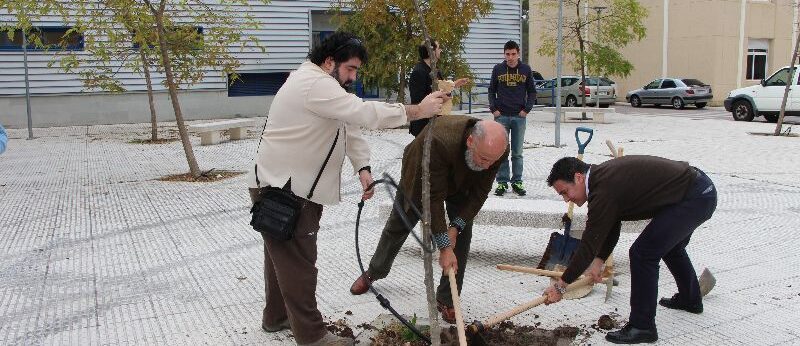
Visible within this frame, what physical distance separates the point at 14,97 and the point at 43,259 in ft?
50.1

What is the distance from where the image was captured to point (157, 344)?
402cm

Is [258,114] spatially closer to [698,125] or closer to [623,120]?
[623,120]

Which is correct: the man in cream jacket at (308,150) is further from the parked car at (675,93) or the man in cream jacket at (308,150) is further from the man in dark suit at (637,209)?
the parked car at (675,93)

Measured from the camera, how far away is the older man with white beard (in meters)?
3.74

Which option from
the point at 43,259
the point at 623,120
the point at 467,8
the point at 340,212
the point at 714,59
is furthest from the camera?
the point at 714,59

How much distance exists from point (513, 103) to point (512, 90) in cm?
15

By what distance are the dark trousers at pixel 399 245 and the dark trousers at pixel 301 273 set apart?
0.85 metres

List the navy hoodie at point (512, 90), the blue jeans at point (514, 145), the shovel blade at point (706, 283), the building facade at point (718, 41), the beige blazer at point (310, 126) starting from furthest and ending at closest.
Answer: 1. the building facade at point (718, 41)
2. the navy hoodie at point (512, 90)
3. the blue jeans at point (514, 145)
4. the shovel blade at point (706, 283)
5. the beige blazer at point (310, 126)

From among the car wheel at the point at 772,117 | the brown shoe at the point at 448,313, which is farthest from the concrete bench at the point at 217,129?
the car wheel at the point at 772,117

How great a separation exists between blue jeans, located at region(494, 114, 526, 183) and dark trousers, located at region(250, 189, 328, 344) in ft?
15.2

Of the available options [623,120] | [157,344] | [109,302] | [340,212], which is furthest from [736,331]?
[623,120]

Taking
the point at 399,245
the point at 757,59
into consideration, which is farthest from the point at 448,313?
the point at 757,59

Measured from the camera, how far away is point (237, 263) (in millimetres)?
5684

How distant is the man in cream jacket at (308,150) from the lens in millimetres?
3553
